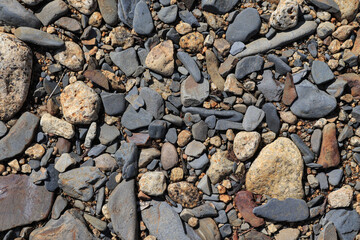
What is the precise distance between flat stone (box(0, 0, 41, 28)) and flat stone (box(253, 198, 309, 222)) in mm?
1948

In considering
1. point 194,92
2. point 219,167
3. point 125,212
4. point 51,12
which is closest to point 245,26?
point 194,92

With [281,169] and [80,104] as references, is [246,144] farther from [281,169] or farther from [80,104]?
[80,104]

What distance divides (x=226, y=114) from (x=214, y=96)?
5.6 inches

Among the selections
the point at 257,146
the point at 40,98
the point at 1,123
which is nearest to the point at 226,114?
the point at 257,146

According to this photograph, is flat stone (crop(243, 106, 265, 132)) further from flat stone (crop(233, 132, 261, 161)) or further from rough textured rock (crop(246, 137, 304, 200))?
rough textured rock (crop(246, 137, 304, 200))

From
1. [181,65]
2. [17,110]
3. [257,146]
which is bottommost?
[257,146]

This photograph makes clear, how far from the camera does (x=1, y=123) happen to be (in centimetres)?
219

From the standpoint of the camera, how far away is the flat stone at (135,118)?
2175 millimetres

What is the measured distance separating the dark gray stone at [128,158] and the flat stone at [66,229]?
1.42 ft

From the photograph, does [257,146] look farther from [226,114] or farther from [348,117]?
[348,117]

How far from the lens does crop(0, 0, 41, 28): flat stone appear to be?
2166 millimetres

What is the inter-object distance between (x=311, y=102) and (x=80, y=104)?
4.86 feet

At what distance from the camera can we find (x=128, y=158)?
2141mm

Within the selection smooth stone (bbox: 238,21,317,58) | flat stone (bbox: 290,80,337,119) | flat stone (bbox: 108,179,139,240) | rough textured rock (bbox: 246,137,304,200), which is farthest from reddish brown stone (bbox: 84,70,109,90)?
flat stone (bbox: 290,80,337,119)
